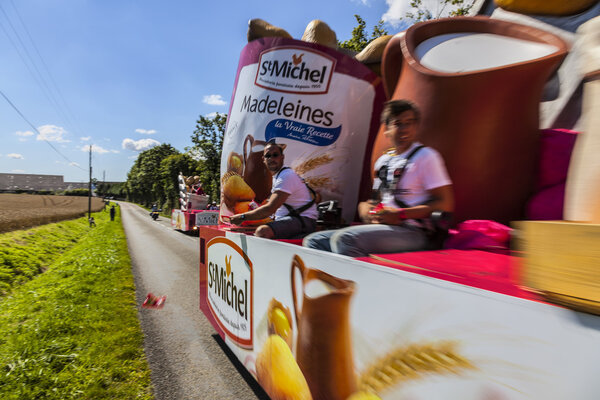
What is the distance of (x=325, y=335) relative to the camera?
1405 millimetres

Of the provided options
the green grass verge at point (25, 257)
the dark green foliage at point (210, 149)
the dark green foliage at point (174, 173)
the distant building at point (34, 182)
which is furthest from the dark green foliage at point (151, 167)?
the green grass verge at point (25, 257)

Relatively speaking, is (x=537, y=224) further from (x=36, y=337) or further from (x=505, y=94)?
(x=36, y=337)

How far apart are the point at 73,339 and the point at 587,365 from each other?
3.91m

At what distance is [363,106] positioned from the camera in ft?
9.74

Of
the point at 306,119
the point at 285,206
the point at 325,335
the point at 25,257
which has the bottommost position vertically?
the point at 25,257

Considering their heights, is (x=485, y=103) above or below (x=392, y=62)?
below

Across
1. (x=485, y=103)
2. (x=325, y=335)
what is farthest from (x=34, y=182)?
(x=485, y=103)

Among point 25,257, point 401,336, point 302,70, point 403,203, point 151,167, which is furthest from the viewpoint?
point 151,167

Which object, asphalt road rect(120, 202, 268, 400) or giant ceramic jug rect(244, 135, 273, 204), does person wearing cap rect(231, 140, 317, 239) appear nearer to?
giant ceramic jug rect(244, 135, 273, 204)

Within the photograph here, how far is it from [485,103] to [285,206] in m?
1.58

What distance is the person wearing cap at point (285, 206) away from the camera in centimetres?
247

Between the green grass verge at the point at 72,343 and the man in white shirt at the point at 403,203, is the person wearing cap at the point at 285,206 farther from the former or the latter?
the green grass verge at the point at 72,343

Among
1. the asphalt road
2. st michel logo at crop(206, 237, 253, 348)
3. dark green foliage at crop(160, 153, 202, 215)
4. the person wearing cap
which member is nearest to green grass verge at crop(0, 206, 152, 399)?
the asphalt road

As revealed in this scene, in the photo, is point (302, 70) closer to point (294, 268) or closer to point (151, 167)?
point (294, 268)
